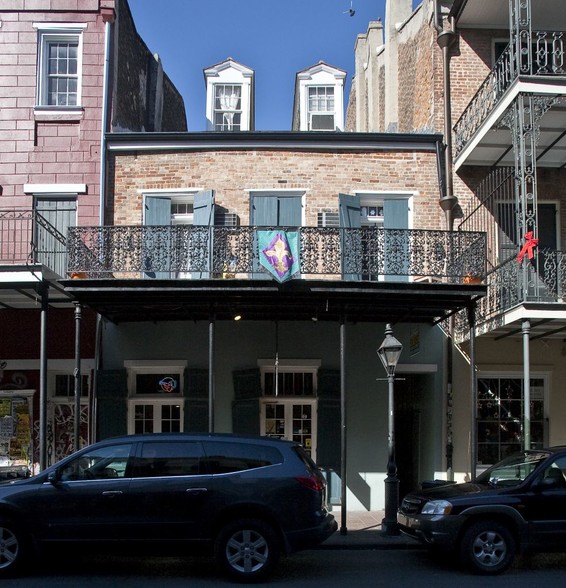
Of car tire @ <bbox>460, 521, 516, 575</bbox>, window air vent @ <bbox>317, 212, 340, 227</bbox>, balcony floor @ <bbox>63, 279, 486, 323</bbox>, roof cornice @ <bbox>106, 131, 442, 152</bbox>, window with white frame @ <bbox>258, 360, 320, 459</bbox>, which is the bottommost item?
car tire @ <bbox>460, 521, 516, 575</bbox>

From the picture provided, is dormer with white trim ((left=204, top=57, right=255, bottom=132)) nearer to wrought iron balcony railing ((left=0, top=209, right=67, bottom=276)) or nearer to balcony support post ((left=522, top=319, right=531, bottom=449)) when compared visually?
wrought iron balcony railing ((left=0, top=209, right=67, bottom=276))

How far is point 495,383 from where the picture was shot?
16031 mm

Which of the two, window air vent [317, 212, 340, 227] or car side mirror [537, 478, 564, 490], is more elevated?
window air vent [317, 212, 340, 227]

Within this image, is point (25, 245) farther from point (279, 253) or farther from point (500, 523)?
point (500, 523)

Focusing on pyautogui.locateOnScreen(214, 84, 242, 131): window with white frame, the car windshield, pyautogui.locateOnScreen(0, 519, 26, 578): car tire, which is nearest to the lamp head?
the car windshield

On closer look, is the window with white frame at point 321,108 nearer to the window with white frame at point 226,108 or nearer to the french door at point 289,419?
the window with white frame at point 226,108

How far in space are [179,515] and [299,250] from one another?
5.52 m

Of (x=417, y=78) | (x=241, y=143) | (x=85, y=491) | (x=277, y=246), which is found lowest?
(x=85, y=491)

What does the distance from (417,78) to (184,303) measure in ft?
26.6

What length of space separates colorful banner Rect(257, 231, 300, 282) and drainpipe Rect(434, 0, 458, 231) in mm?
3875

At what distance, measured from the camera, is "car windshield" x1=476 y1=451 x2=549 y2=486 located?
10.4 m

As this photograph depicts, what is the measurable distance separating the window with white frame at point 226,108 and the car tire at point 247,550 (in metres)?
11.0

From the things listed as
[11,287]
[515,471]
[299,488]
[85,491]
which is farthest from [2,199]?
[515,471]

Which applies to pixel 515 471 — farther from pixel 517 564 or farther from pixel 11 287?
pixel 11 287
